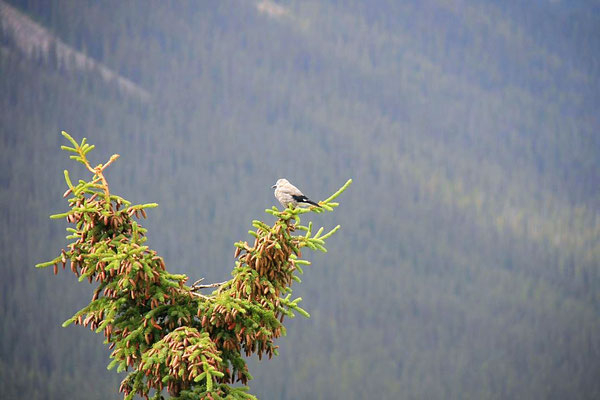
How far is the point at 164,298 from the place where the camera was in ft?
28.6

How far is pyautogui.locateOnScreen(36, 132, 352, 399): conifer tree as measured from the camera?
8.41 m

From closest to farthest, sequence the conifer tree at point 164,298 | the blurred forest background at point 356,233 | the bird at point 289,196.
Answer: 1. the conifer tree at point 164,298
2. the bird at point 289,196
3. the blurred forest background at point 356,233

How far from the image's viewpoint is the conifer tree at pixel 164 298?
331 inches

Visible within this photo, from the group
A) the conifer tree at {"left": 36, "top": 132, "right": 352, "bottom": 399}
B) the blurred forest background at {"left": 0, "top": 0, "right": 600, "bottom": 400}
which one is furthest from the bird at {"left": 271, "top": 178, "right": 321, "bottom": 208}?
the blurred forest background at {"left": 0, "top": 0, "right": 600, "bottom": 400}

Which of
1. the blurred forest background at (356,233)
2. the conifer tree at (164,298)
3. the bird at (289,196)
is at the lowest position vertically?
the blurred forest background at (356,233)

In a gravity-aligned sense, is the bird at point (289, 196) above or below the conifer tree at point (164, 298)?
above

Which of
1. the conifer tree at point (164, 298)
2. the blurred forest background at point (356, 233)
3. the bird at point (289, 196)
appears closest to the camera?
the conifer tree at point (164, 298)

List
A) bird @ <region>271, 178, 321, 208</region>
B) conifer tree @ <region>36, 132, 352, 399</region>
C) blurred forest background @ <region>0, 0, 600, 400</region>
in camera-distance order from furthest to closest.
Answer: blurred forest background @ <region>0, 0, 600, 400</region> → bird @ <region>271, 178, 321, 208</region> → conifer tree @ <region>36, 132, 352, 399</region>

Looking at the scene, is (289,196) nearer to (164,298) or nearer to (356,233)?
(164,298)

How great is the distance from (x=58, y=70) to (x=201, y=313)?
20211cm

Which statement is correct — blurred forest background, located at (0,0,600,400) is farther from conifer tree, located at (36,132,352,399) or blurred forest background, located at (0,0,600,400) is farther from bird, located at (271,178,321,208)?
conifer tree, located at (36,132,352,399)

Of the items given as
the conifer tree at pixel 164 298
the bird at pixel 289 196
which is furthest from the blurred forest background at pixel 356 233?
the conifer tree at pixel 164 298

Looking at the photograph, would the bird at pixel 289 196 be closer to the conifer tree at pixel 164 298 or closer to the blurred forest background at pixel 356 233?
the conifer tree at pixel 164 298

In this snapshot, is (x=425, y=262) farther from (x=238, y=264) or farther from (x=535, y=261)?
(x=238, y=264)
